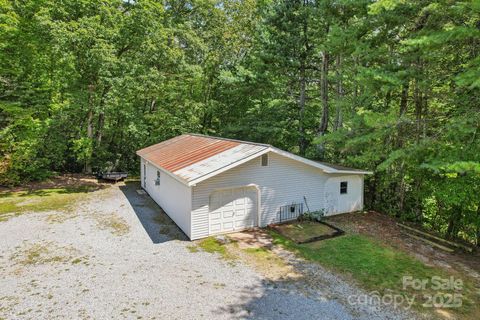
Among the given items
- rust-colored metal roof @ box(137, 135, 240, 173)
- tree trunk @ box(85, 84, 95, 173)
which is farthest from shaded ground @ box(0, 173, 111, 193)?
rust-colored metal roof @ box(137, 135, 240, 173)

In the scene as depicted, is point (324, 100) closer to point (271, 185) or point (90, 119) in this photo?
point (271, 185)

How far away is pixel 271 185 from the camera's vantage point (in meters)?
11.9

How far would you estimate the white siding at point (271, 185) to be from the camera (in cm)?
1045

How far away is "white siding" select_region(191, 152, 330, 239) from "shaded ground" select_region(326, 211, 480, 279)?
1.68 meters

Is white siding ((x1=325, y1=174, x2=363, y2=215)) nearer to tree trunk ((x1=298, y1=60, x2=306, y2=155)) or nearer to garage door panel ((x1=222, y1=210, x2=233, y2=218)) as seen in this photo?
garage door panel ((x1=222, y1=210, x2=233, y2=218))

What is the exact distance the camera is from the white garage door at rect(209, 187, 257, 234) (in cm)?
1081

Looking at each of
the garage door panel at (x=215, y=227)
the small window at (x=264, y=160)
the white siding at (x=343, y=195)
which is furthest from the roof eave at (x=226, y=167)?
the white siding at (x=343, y=195)

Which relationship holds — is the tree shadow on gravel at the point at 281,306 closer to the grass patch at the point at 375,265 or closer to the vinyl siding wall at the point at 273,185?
the grass patch at the point at 375,265

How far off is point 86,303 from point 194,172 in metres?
5.11

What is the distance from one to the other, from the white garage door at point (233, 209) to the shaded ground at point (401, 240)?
385cm

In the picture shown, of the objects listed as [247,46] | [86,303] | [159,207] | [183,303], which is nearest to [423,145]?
[183,303]

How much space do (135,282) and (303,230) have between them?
6634 mm

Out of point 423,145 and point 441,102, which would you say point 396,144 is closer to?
point 441,102

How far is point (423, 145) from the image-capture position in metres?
9.39
